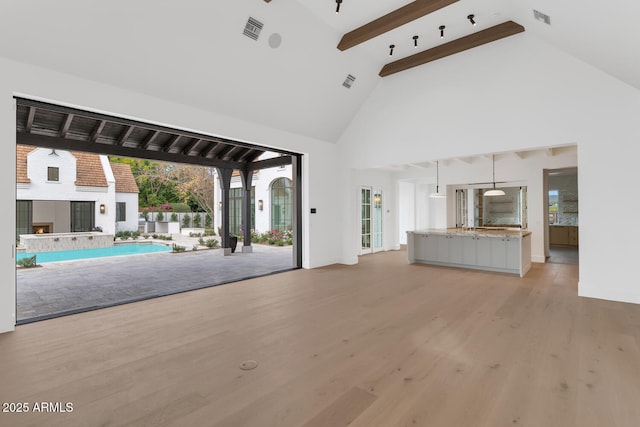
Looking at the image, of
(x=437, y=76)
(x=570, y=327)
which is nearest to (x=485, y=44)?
(x=437, y=76)

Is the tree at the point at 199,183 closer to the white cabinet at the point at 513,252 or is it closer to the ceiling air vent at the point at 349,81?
the ceiling air vent at the point at 349,81

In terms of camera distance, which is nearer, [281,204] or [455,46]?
[455,46]

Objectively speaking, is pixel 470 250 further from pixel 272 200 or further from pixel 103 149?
pixel 272 200

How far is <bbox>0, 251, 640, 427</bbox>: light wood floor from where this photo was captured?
1960 millimetres

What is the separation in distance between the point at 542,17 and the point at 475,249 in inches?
174

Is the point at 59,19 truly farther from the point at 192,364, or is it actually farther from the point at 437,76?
the point at 437,76

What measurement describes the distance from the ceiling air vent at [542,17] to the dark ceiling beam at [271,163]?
18.5ft

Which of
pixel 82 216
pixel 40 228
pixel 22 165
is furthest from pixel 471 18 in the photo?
pixel 40 228

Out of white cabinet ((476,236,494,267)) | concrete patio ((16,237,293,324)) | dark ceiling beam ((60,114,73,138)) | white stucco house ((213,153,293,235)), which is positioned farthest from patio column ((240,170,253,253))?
white cabinet ((476,236,494,267))

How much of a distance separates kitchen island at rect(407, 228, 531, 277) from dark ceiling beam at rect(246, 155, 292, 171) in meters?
3.83

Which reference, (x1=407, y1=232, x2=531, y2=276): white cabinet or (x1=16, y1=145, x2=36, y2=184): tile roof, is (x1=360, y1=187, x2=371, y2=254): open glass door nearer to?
(x1=407, y1=232, x2=531, y2=276): white cabinet

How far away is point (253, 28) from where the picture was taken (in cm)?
443

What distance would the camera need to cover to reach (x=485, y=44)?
5.61 meters

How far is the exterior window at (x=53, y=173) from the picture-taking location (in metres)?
12.3
